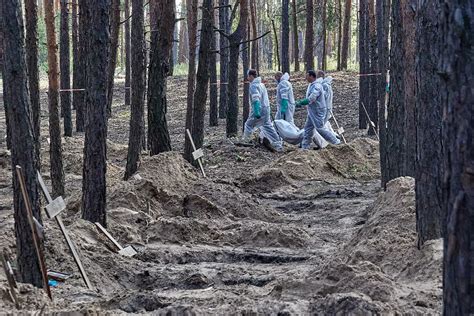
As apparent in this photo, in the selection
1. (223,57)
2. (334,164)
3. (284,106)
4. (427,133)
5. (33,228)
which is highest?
(223,57)

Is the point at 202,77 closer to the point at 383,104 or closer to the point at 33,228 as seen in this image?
the point at 383,104

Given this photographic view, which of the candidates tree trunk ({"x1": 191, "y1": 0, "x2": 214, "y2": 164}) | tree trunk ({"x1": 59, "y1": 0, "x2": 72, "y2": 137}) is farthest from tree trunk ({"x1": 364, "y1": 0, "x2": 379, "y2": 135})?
tree trunk ({"x1": 59, "y1": 0, "x2": 72, "y2": 137})

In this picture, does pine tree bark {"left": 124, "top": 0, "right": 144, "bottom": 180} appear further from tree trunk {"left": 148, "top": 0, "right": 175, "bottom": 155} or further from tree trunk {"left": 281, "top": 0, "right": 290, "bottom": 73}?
tree trunk {"left": 281, "top": 0, "right": 290, "bottom": 73}

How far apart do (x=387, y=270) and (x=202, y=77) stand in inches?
395

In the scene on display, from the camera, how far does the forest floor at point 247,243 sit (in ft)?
20.0

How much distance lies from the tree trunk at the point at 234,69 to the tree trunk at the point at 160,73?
5.09 metres

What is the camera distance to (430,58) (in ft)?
24.0

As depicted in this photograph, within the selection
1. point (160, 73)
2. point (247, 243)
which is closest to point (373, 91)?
point (160, 73)

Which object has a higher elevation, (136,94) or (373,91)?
(136,94)

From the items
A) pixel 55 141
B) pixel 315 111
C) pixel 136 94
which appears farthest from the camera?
pixel 315 111

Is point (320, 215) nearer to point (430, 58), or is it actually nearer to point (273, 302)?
point (430, 58)

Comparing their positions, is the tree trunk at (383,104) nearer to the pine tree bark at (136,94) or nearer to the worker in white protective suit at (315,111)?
the worker in white protective suit at (315,111)

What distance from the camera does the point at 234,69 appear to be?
2141 centimetres

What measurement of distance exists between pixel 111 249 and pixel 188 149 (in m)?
6.71
